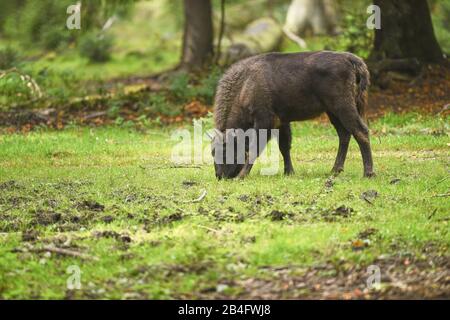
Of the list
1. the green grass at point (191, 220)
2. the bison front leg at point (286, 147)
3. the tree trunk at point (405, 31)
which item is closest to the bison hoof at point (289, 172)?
the bison front leg at point (286, 147)

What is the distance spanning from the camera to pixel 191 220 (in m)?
10.8

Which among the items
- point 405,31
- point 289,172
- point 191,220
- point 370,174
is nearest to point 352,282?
point 191,220

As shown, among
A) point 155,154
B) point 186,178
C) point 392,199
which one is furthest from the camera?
point 155,154

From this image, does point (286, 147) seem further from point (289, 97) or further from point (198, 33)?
point (198, 33)

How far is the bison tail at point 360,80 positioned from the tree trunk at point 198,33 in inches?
516

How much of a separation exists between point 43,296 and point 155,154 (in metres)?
8.48

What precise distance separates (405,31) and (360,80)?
9.19 meters

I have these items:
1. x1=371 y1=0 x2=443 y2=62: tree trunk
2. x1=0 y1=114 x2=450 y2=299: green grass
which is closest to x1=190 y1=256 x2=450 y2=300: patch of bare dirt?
x1=0 y1=114 x2=450 y2=299: green grass

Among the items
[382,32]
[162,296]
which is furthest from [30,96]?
[162,296]

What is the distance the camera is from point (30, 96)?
72.6 ft

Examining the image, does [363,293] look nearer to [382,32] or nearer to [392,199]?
[392,199]

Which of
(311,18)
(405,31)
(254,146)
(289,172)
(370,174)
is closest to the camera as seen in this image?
(370,174)
